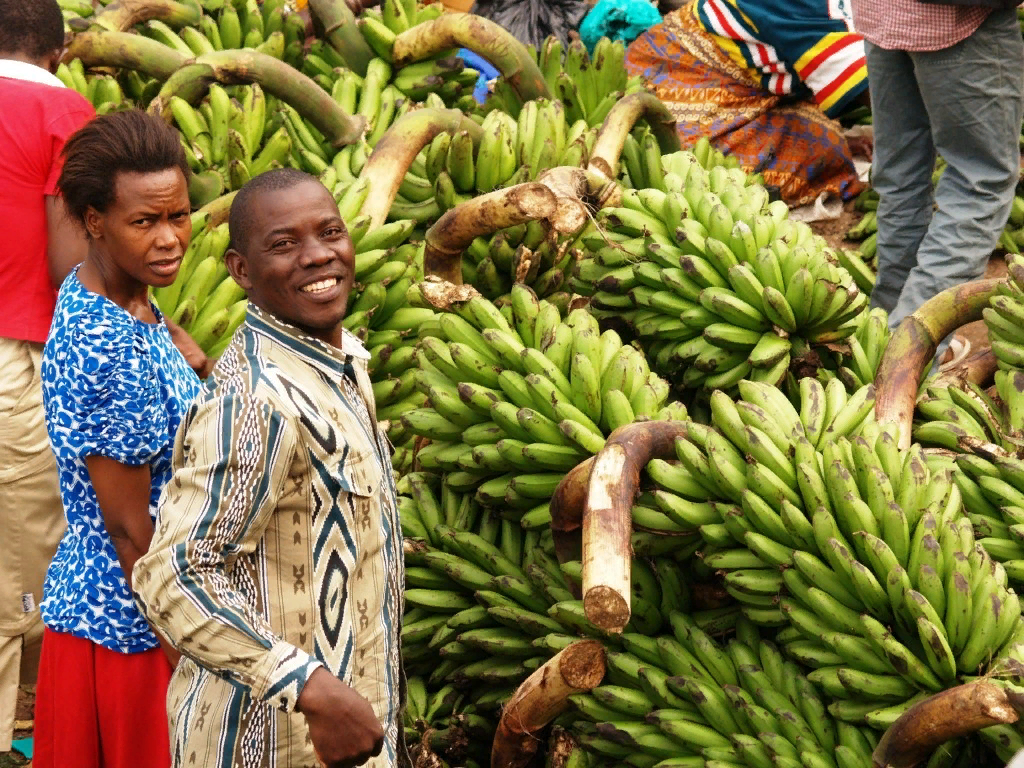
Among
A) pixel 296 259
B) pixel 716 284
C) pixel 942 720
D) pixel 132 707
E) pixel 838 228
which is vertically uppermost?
pixel 296 259

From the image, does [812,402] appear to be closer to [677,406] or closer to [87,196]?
[677,406]

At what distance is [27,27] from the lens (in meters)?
3.26

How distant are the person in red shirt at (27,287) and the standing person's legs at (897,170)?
3.12 meters

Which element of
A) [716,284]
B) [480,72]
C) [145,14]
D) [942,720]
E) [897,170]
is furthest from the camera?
[480,72]

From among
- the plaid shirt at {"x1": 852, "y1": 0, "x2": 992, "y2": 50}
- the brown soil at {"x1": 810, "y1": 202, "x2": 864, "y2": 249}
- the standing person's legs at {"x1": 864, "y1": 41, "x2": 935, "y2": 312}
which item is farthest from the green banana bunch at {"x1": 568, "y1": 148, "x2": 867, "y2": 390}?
the brown soil at {"x1": 810, "y1": 202, "x2": 864, "y2": 249}

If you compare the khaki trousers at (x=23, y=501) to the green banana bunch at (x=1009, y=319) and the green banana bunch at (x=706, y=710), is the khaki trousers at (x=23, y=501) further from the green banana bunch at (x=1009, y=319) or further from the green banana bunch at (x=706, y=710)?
the green banana bunch at (x=1009, y=319)

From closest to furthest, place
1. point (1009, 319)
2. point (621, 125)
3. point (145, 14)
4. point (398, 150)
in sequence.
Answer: point (1009, 319) → point (398, 150) → point (621, 125) → point (145, 14)

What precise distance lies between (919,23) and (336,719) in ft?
12.2

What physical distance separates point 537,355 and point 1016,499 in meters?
1.17

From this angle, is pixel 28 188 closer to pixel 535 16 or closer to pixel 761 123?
pixel 761 123

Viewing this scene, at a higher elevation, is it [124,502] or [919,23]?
[919,23]

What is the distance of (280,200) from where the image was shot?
1.99 meters

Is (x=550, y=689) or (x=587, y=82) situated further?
(x=587, y=82)

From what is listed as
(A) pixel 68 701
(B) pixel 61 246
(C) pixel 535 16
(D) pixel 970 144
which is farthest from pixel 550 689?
(C) pixel 535 16
